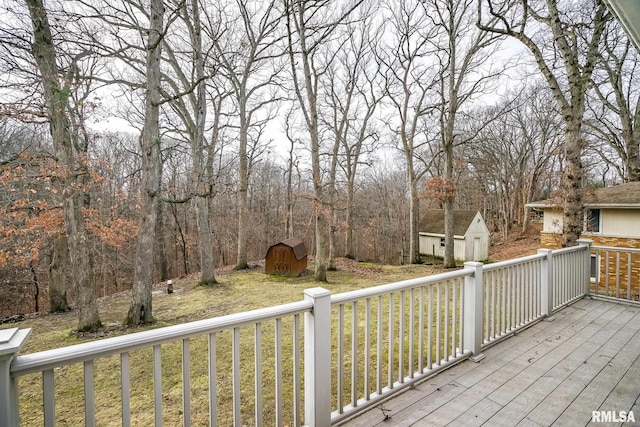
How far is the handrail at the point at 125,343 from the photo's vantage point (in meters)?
1.20

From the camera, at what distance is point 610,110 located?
12.9 meters

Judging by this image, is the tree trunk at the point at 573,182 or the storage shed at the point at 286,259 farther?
the storage shed at the point at 286,259

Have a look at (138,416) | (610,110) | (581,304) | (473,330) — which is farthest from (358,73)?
(138,416)

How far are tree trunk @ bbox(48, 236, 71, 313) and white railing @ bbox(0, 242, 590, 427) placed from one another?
18.3ft

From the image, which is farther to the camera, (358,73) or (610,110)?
(358,73)

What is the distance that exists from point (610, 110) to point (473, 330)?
15.6 metres

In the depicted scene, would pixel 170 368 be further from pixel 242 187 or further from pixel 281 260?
pixel 242 187

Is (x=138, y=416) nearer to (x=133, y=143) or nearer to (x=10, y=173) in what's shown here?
(x=10, y=173)

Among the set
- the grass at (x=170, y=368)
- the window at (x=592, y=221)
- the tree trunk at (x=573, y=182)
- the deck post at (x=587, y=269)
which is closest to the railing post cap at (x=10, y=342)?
the grass at (x=170, y=368)

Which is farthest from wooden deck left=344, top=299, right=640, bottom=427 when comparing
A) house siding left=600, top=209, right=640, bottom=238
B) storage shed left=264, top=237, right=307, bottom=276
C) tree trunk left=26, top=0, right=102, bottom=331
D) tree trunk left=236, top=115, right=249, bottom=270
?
tree trunk left=236, top=115, right=249, bottom=270

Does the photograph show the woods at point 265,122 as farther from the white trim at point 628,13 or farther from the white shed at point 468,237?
the white trim at point 628,13

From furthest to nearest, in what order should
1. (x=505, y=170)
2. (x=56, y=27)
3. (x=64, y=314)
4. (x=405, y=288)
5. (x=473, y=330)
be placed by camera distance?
1. (x=505, y=170)
2. (x=64, y=314)
3. (x=56, y=27)
4. (x=473, y=330)
5. (x=405, y=288)

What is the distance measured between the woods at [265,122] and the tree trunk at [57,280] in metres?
0.05

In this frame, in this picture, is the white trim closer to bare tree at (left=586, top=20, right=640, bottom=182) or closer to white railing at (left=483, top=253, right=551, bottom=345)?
white railing at (left=483, top=253, right=551, bottom=345)
